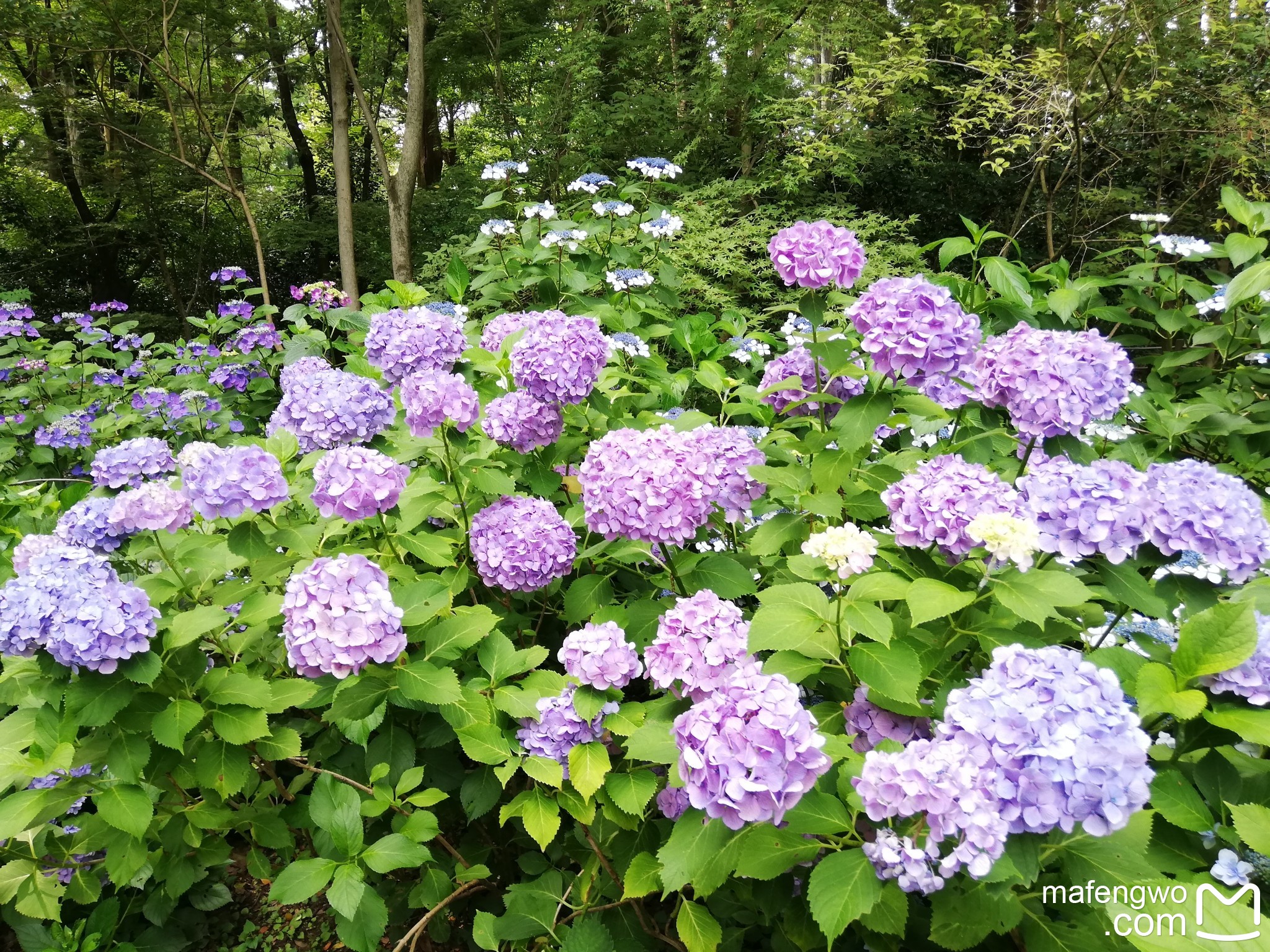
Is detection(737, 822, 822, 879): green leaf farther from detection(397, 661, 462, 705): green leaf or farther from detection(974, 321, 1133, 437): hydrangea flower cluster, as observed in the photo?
detection(974, 321, 1133, 437): hydrangea flower cluster

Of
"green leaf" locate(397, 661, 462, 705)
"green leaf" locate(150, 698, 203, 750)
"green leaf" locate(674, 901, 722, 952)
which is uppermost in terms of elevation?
"green leaf" locate(397, 661, 462, 705)

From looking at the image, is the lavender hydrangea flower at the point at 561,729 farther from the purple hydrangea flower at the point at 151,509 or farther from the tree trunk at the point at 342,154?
the tree trunk at the point at 342,154

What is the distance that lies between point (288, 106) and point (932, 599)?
15629 mm

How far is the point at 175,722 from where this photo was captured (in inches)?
57.7

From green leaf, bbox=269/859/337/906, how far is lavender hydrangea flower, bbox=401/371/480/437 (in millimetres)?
1012

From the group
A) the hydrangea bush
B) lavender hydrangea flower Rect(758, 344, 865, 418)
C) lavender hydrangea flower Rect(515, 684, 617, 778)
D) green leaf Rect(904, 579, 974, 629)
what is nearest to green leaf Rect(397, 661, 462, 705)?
the hydrangea bush

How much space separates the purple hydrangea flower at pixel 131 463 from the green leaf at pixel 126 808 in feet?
2.98

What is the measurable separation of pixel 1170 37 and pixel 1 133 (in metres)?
15.9

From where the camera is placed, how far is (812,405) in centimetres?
200

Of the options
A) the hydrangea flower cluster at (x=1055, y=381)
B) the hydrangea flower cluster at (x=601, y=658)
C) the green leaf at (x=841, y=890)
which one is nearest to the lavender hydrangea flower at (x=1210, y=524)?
the hydrangea flower cluster at (x=1055, y=381)

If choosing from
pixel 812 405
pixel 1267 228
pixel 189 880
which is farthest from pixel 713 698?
pixel 1267 228

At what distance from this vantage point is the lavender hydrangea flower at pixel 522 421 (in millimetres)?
1986

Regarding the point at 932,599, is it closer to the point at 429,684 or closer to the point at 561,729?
the point at 561,729

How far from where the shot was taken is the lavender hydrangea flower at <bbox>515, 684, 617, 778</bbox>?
4.84ft
